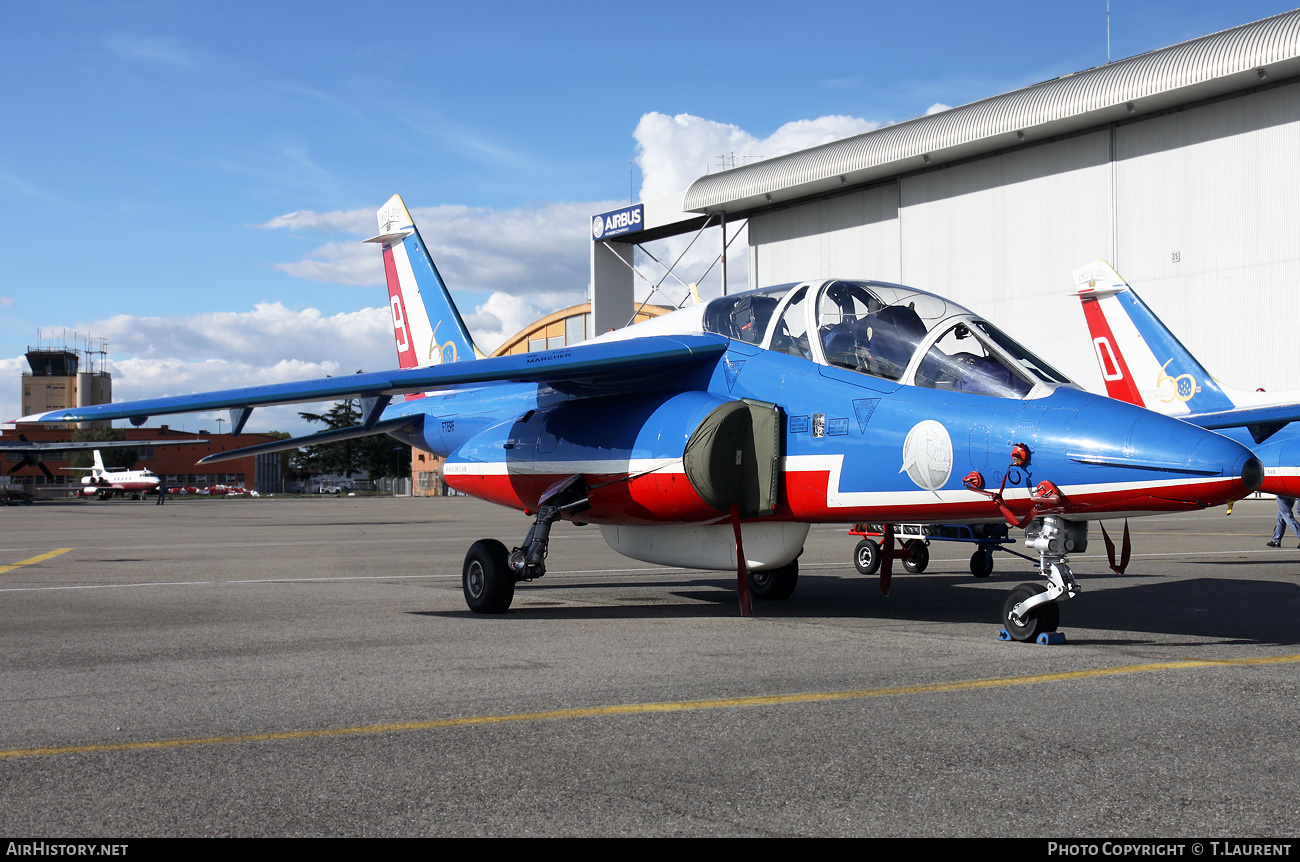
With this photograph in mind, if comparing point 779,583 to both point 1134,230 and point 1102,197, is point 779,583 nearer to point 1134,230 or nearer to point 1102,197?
point 1134,230

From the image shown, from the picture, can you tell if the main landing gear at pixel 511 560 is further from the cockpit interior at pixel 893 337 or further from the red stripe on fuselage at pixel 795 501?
the cockpit interior at pixel 893 337

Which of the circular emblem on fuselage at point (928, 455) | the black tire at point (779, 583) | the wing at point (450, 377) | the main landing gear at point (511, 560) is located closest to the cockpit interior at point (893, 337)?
the circular emblem on fuselage at point (928, 455)

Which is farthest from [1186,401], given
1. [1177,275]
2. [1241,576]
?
[1177,275]

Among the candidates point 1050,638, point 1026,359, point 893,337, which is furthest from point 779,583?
point 1026,359

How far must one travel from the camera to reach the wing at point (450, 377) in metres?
9.30

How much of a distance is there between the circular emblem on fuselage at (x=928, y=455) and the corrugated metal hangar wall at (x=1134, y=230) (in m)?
32.4

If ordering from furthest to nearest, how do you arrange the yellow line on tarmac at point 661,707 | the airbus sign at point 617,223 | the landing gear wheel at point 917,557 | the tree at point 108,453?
the tree at point 108,453
the airbus sign at point 617,223
the landing gear wheel at point 917,557
the yellow line on tarmac at point 661,707

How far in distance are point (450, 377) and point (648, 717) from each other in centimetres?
475

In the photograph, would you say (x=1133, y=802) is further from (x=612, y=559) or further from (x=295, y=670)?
(x=612, y=559)

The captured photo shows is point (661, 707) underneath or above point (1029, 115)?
underneath

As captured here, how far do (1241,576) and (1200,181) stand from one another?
93.0 ft

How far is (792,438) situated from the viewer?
884 centimetres

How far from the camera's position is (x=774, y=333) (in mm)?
9273

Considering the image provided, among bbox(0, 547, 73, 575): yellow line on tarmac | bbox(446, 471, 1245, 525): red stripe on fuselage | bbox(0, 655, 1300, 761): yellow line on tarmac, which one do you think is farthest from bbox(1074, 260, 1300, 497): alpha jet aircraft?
bbox(0, 547, 73, 575): yellow line on tarmac
